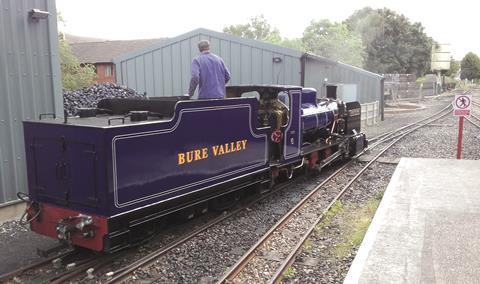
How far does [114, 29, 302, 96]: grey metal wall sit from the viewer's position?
16891mm

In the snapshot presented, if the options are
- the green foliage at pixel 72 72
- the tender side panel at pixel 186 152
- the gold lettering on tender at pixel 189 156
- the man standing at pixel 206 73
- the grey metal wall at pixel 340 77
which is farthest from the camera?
the green foliage at pixel 72 72

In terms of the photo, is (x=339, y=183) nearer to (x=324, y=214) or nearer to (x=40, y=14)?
(x=324, y=214)

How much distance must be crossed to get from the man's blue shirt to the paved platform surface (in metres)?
3.08

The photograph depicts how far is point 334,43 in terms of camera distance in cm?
4128

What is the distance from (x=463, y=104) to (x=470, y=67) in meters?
125

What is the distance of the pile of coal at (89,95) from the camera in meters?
9.73

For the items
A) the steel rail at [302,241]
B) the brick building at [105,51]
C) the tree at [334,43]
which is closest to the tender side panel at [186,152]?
the steel rail at [302,241]

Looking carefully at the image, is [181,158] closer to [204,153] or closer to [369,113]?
[204,153]

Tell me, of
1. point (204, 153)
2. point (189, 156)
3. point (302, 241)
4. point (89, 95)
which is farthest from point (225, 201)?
A: point (89, 95)

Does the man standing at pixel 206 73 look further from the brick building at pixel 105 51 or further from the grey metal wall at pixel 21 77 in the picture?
the brick building at pixel 105 51

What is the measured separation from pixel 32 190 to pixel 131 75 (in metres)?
12.4

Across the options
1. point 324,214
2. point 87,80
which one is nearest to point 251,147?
point 324,214

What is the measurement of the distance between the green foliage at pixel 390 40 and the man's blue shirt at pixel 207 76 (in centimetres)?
4551

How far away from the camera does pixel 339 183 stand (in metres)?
9.98
